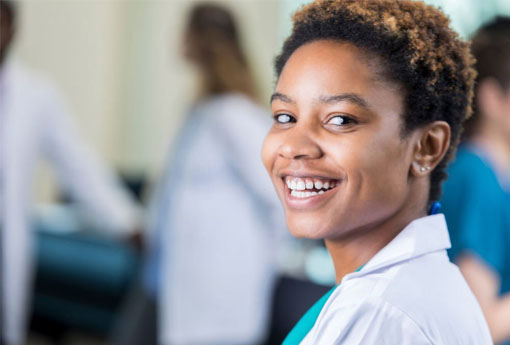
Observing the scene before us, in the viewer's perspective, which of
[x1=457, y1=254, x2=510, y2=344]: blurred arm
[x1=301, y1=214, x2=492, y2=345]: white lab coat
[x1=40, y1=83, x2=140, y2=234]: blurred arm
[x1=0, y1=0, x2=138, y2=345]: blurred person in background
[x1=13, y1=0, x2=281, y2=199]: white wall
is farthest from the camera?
[x1=13, y1=0, x2=281, y2=199]: white wall

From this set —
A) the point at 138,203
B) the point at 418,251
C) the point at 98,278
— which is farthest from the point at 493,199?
the point at 138,203

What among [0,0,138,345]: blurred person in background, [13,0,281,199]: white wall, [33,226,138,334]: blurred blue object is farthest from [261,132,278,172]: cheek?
[13,0,281,199]: white wall

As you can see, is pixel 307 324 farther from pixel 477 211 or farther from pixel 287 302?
pixel 287 302

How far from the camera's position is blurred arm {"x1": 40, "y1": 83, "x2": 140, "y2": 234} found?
222cm

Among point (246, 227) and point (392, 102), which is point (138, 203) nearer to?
point (246, 227)

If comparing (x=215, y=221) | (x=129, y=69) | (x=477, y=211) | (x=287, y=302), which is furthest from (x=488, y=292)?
(x=129, y=69)

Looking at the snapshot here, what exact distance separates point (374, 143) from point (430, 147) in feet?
0.26

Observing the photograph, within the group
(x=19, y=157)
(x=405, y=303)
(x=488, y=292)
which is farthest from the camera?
(x=19, y=157)

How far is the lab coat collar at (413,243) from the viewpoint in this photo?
25.7 inches

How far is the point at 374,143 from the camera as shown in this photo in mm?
667

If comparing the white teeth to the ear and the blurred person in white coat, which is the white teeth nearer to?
the ear

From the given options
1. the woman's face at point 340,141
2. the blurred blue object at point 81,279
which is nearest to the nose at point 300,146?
the woman's face at point 340,141

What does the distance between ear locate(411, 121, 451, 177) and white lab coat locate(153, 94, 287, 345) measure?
5.33 ft

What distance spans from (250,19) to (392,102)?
583cm
